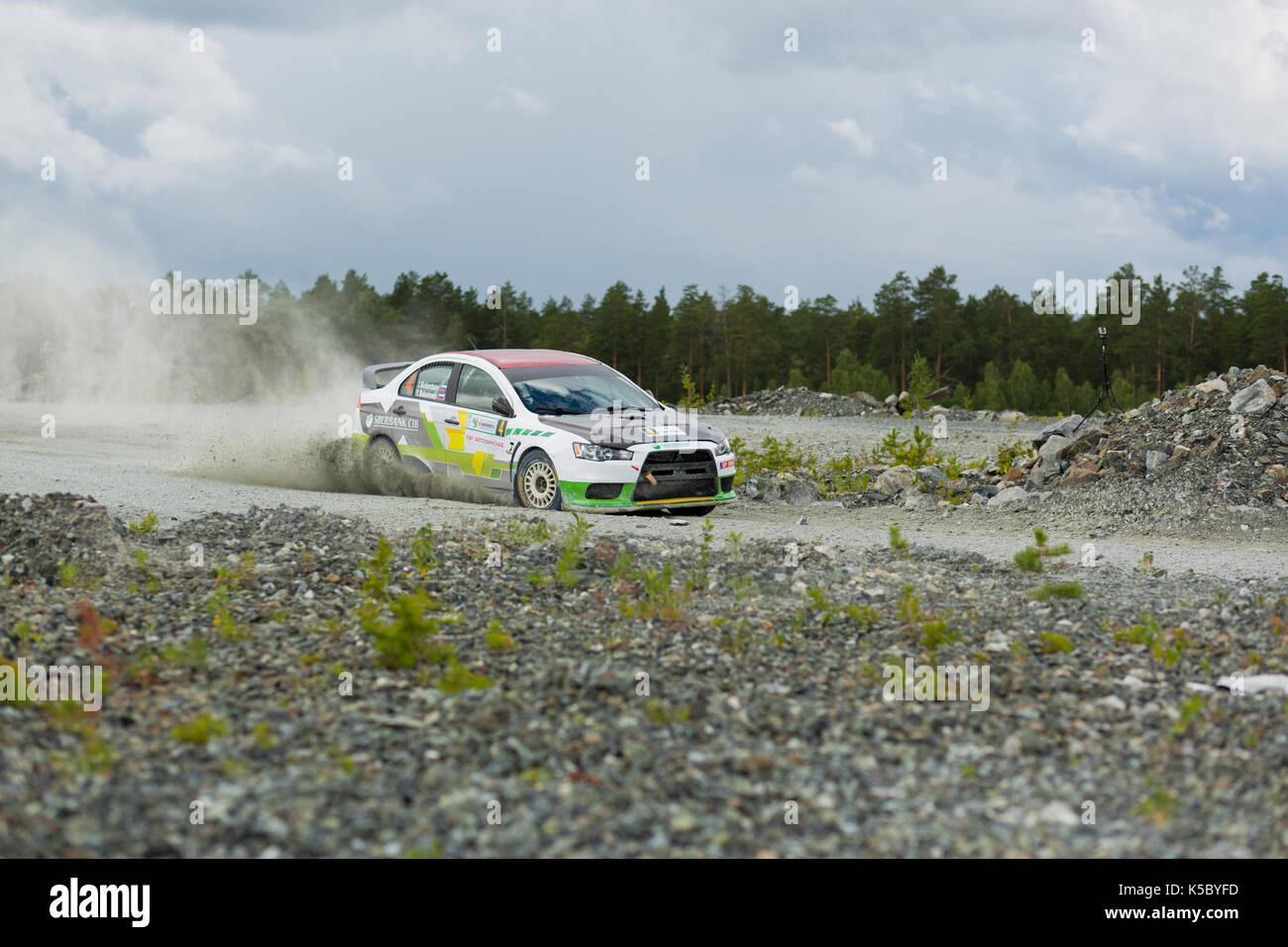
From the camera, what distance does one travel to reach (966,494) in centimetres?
1459

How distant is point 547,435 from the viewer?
38.6 ft

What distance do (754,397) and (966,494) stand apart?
63.3ft

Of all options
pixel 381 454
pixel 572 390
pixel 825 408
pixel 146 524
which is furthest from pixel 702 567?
pixel 825 408

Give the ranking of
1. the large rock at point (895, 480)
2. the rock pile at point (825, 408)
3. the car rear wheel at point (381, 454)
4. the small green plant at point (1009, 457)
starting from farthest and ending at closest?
the rock pile at point (825, 408) < the small green plant at point (1009, 457) < the large rock at point (895, 480) < the car rear wheel at point (381, 454)

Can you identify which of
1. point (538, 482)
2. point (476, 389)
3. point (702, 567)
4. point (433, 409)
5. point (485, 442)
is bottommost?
point (702, 567)

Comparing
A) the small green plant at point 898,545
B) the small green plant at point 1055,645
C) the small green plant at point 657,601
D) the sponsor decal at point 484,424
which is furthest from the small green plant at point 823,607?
the sponsor decal at point 484,424

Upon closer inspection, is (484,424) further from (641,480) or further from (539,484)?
(641,480)

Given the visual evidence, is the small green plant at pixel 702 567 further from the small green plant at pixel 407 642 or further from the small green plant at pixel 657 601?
the small green plant at pixel 407 642

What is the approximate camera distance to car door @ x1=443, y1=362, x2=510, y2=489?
12.2 m

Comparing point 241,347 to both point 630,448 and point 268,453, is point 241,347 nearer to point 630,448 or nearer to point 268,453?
point 268,453

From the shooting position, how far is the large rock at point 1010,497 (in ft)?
44.8

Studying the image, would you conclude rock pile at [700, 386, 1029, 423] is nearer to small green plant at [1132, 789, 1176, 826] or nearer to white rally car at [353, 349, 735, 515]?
white rally car at [353, 349, 735, 515]

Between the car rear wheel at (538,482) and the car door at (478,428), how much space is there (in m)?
0.22

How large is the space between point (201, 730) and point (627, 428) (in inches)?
284
